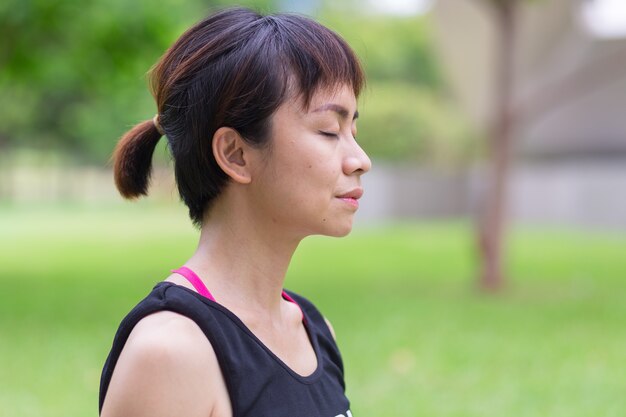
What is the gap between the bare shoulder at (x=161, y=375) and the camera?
1.47 metres

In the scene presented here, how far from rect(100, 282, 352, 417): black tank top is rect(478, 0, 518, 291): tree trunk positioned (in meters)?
9.51

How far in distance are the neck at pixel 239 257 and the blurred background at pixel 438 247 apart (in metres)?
0.49

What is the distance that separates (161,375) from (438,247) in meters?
16.8

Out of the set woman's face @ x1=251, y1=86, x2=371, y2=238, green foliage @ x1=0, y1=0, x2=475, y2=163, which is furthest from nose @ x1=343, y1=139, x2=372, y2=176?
green foliage @ x1=0, y1=0, x2=475, y2=163

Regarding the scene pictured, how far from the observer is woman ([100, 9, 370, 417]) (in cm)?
160

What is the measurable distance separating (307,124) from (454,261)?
13.7 meters

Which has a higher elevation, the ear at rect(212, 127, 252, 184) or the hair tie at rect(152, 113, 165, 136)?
the hair tie at rect(152, 113, 165, 136)

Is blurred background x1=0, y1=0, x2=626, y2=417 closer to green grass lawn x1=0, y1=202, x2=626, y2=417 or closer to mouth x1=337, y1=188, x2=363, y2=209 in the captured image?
green grass lawn x1=0, y1=202, x2=626, y2=417

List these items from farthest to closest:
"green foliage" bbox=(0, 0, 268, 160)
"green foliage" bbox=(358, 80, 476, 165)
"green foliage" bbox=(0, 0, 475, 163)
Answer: "green foliage" bbox=(358, 80, 476, 165)
"green foliage" bbox=(0, 0, 475, 163)
"green foliage" bbox=(0, 0, 268, 160)

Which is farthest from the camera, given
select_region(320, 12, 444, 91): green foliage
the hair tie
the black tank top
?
select_region(320, 12, 444, 91): green foliage

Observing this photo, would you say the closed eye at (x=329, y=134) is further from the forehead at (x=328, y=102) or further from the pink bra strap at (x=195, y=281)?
the pink bra strap at (x=195, y=281)

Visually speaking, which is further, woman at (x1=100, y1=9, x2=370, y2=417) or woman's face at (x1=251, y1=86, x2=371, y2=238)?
woman's face at (x1=251, y1=86, x2=371, y2=238)

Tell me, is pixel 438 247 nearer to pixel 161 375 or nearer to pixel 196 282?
pixel 196 282

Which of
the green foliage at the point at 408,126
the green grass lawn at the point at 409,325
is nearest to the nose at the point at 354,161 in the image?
the green grass lawn at the point at 409,325
